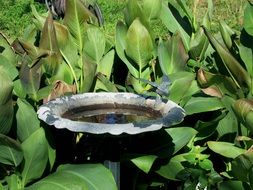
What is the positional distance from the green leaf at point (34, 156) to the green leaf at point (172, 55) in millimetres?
848

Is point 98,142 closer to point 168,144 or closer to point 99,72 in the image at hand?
point 168,144

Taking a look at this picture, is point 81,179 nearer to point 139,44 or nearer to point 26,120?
point 26,120

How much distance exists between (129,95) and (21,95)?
0.54 meters

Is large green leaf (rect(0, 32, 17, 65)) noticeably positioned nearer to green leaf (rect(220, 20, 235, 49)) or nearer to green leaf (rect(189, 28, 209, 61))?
green leaf (rect(189, 28, 209, 61))

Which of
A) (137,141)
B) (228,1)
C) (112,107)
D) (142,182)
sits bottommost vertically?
(228,1)

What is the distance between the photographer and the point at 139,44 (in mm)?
3070

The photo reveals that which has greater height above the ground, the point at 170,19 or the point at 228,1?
the point at 170,19

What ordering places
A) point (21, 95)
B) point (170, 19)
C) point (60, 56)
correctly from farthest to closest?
point (170, 19) → point (60, 56) → point (21, 95)

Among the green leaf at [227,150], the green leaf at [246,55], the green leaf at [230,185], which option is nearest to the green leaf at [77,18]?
the green leaf at [246,55]

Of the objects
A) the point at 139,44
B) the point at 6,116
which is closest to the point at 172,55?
the point at 139,44

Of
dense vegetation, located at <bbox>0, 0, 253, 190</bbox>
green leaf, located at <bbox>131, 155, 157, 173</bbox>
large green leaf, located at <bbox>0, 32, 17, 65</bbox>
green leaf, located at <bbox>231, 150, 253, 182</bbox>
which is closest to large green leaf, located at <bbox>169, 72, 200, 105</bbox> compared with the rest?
dense vegetation, located at <bbox>0, 0, 253, 190</bbox>

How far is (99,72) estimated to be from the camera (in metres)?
3.18

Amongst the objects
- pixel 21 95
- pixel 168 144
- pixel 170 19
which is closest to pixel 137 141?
pixel 168 144

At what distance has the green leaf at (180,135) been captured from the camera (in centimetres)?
276
